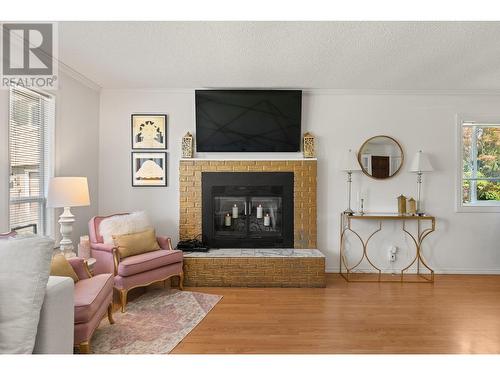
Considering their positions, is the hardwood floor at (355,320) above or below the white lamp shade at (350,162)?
below

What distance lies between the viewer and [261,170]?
410 cm

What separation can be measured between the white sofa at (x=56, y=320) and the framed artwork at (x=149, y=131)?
267 cm

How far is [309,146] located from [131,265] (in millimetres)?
2537

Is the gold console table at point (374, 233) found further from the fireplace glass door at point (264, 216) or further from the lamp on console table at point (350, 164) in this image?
the fireplace glass door at point (264, 216)

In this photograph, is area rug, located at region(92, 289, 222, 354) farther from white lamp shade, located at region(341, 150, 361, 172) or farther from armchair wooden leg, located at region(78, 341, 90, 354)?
white lamp shade, located at region(341, 150, 361, 172)

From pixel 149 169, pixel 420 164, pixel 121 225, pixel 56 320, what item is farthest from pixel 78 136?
pixel 420 164

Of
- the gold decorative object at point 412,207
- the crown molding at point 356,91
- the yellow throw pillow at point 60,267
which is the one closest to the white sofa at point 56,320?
the yellow throw pillow at point 60,267

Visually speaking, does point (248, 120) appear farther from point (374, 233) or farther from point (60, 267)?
point (60, 267)

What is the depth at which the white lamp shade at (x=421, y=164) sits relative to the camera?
390 centimetres
